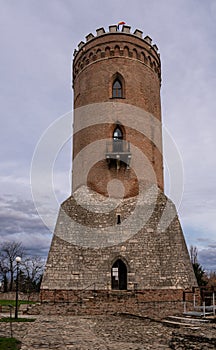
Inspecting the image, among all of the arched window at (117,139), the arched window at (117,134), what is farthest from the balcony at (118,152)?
the arched window at (117,134)

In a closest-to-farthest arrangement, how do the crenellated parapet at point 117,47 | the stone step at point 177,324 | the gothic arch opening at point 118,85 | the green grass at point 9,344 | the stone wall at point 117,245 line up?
1. the green grass at point 9,344
2. the stone step at point 177,324
3. the stone wall at point 117,245
4. the gothic arch opening at point 118,85
5. the crenellated parapet at point 117,47

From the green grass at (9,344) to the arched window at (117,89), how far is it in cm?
1524

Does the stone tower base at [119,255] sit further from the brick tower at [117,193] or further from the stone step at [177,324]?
the stone step at [177,324]

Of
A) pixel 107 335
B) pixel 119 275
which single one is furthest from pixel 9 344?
pixel 119 275

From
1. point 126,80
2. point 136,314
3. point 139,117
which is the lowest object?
point 136,314

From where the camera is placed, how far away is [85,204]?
1888 cm

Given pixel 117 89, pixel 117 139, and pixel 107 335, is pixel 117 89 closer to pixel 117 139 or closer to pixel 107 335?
pixel 117 139

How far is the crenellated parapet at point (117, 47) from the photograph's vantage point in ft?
71.7

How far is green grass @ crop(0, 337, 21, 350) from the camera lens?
8.13m

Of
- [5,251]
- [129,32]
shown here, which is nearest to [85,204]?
[129,32]

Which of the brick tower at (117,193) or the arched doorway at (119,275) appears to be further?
the arched doorway at (119,275)

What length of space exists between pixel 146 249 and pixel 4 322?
745 cm

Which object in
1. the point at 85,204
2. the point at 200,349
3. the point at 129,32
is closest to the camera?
the point at 200,349

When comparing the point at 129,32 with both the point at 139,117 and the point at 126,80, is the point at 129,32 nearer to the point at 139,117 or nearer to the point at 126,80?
the point at 126,80
